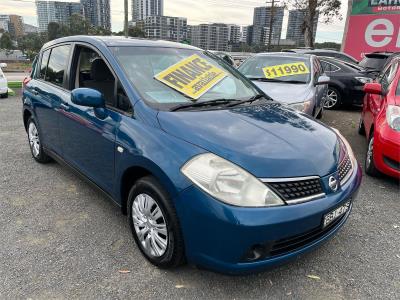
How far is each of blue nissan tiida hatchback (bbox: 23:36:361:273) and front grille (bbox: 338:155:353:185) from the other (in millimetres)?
18

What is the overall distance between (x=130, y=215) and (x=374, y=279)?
190 centimetres

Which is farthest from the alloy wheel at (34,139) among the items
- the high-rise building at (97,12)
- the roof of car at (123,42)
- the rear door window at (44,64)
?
the high-rise building at (97,12)

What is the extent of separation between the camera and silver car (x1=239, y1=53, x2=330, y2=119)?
5.54 meters

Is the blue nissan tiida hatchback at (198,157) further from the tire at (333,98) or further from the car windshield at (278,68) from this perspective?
the tire at (333,98)

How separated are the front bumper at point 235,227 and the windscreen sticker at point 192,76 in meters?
1.15

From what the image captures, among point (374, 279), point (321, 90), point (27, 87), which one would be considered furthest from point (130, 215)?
point (321, 90)

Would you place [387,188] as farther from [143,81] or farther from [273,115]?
[143,81]

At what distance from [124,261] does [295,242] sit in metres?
1.30

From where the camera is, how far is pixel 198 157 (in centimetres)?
210

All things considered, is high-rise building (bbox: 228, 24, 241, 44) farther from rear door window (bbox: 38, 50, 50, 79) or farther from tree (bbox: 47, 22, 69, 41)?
rear door window (bbox: 38, 50, 50, 79)

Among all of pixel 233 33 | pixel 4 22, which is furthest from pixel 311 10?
pixel 4 22

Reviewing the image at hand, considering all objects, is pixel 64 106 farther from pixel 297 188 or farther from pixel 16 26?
pixel 16 26

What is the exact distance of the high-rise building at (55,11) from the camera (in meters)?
46.8

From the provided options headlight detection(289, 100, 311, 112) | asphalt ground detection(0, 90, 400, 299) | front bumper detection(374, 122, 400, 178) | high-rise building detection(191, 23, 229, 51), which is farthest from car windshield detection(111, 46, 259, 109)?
high-rise building detection(191, 23, 229, 51)
